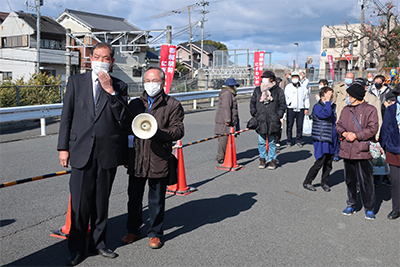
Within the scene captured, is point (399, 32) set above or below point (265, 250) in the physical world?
above

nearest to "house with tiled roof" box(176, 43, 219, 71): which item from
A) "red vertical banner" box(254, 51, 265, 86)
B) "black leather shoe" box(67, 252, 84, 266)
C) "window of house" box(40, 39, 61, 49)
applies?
"window of house" box(40, 39, 61, 49)

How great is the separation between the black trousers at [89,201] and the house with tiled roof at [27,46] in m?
39.8

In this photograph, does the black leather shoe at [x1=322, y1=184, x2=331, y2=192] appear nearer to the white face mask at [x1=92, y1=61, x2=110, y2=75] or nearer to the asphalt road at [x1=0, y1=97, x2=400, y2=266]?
the asphalt road at [x1=0, y1=97, x2=400, y2=266]

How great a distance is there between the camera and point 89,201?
3844 millimetres

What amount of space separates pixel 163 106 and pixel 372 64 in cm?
7062

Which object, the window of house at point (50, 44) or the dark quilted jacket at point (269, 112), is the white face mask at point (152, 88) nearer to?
the dark quilted jacket at point (269, 112)

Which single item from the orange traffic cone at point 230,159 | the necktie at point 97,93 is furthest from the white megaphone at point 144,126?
the orange traffic cone at point 230,159

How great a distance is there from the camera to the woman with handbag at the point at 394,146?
17.9 ft

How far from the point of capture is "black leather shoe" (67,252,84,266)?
372 cm

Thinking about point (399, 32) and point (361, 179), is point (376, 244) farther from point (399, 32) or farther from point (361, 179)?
point (399, 32)

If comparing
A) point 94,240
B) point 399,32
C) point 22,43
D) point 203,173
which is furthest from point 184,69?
point 94,240

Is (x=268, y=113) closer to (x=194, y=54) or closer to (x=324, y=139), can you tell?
(x=324, y=139)

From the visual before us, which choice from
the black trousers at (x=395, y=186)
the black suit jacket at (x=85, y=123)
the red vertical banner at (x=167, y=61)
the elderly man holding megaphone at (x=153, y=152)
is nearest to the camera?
the black suit jacket at (x=85, y=123)

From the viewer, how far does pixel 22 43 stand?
136 feet
